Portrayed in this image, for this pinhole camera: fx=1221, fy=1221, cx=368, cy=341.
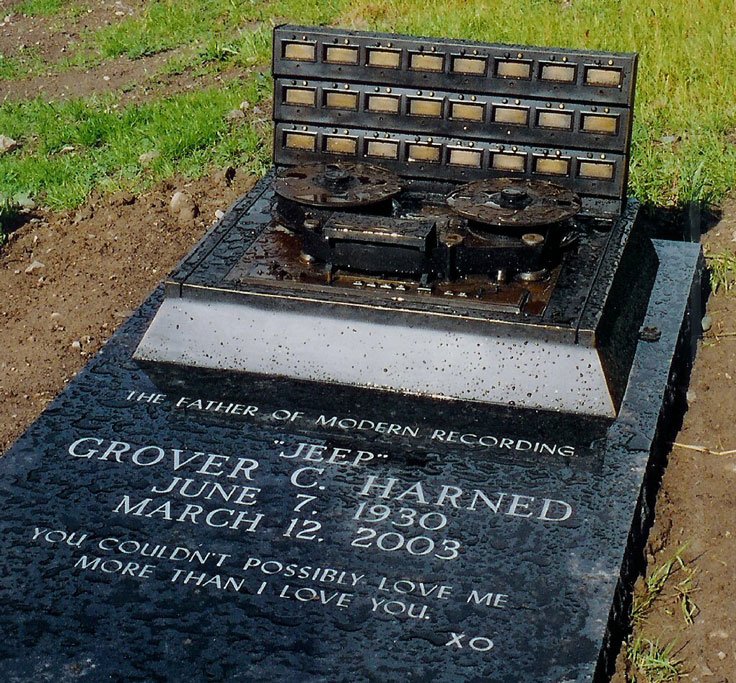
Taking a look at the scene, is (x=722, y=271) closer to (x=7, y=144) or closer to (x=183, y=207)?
(x=183, y=207)

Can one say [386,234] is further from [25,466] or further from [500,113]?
[25,466]

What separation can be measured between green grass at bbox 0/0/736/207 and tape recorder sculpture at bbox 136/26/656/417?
5.09 ft

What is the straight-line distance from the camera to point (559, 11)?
28.1 ft

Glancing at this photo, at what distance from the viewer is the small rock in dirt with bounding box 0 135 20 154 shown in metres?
7.30

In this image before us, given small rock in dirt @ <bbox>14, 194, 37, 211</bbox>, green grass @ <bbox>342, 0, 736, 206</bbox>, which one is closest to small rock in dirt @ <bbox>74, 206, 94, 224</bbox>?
small rock in dirt @ <bbox>14, 194, 37, 211</bbox>

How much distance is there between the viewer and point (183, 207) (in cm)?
626

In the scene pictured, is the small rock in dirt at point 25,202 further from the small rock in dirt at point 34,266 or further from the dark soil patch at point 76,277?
the small rock in dirt at point 34,266

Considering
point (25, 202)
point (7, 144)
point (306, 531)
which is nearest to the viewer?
point (306, 531)

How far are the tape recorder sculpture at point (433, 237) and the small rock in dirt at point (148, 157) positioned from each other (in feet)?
5.92

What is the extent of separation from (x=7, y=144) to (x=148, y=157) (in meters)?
1.04

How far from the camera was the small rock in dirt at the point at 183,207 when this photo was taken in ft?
20.4

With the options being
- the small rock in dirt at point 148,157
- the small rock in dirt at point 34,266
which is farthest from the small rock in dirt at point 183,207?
the small rock in dirt at point 34,266

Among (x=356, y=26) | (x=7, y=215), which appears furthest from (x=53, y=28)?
(x=7, y=215)

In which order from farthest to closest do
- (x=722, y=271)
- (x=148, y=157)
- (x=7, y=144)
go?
(x=7, y=144) → (x=148, y=157) → (x=722, y=271)
